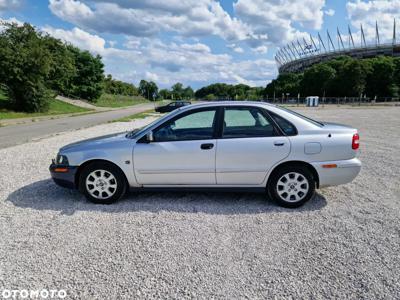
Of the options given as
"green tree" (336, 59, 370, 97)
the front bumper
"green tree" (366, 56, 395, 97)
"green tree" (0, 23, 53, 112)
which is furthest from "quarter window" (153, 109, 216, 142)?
"green tree" (366, 56, 395, 97)

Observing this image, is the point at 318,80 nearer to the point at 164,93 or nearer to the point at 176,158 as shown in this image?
the point at 164,93

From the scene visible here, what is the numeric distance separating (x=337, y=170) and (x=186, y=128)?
2.38 meters

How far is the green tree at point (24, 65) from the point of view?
23.4 m

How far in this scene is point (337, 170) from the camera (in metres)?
3.79

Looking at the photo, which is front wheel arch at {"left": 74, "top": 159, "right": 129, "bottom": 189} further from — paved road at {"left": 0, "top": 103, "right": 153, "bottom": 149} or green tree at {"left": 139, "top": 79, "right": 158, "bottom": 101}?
green tree at {"left": 139, "top": 79, "right": 158, "bottom": 101}

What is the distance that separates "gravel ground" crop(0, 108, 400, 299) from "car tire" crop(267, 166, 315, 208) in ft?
0.53

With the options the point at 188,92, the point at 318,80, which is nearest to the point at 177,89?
the point at 188,92

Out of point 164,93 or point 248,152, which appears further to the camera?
point 164,93

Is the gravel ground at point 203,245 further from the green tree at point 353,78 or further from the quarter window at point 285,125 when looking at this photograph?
the green tree at point 353,78

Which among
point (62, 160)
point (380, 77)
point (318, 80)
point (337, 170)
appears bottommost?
point (337, 170)

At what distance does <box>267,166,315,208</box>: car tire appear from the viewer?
380cm

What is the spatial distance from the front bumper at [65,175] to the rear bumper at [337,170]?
364 cm

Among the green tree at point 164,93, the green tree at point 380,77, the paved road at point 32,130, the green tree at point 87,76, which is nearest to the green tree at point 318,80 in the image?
the green tree at point 380,77

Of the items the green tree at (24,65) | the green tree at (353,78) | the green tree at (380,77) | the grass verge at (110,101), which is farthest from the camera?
the green tree at (353,78)
